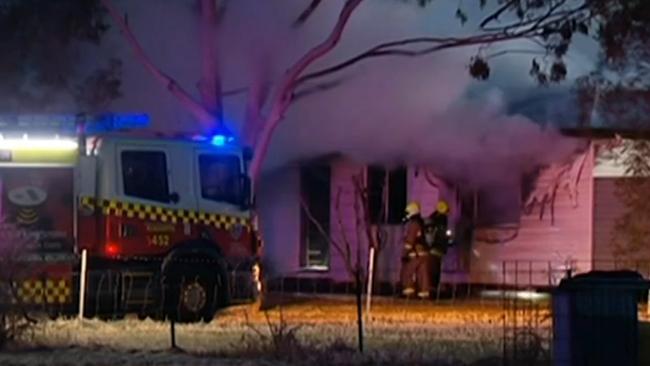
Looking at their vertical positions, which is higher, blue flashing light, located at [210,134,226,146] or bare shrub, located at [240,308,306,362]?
blue flashing light, located at [210,134,226,146]

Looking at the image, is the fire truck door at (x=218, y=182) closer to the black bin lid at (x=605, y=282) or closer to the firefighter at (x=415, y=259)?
the firefighter at (x=415, y=259)

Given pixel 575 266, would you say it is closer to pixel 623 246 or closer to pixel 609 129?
pixel 623 246

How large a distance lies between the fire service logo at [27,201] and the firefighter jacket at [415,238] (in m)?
7.16

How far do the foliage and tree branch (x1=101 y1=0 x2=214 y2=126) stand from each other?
550mm

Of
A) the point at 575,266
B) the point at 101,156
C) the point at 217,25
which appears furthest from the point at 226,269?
the point at 575,266

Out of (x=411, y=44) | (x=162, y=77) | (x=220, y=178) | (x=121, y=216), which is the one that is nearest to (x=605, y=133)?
(x=411, y=44)

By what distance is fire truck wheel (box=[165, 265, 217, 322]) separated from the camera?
61.7 feet

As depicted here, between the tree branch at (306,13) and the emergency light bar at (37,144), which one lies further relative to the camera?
the tree branch at (306,13)

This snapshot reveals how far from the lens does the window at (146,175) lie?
18750mm

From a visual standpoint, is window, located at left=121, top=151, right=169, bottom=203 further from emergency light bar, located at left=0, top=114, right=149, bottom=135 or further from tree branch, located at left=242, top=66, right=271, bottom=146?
tree branch, located at left=242, top=66, right=271, bottom=146

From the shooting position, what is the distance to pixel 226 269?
1923 cm

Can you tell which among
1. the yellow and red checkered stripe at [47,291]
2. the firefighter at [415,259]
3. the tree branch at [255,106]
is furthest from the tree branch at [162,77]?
the yellow and red checkered stripe at [47,291]

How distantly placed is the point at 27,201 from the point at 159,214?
1.74m

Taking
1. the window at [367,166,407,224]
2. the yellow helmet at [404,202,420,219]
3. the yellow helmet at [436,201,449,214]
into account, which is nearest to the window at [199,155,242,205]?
the yellow helmet at [404,202,420,219]
